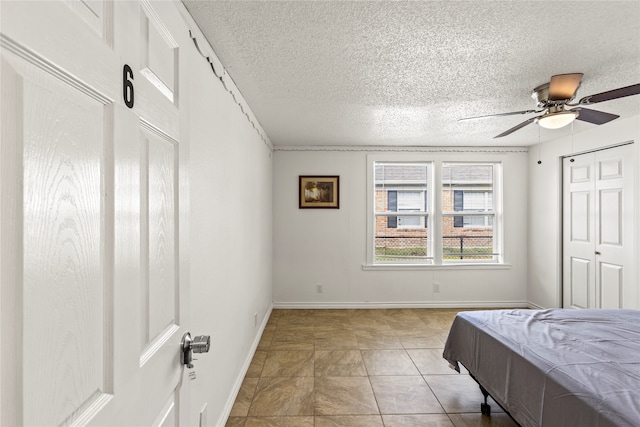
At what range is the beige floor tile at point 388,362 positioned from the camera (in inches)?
108

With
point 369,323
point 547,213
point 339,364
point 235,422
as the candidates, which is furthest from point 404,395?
point 547,213

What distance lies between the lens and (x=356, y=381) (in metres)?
2.58

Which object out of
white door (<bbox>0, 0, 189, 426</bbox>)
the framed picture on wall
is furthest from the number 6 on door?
the framed picture on wall

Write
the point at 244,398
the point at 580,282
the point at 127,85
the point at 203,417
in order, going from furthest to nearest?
the point at 580,282, the point at 244,398, the point at 203,417, the point at 127,85

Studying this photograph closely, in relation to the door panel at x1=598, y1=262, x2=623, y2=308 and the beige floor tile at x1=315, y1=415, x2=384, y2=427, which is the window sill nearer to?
the door panel at x1=598, y1=262, x2=623, y2=308

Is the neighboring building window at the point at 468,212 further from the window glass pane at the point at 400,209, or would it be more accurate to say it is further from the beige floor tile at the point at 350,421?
the beige floor tile at the point at 350,421

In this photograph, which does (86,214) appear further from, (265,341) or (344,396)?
(265,341)

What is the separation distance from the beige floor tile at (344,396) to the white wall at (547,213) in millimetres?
3186

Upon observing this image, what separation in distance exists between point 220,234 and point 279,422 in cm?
132

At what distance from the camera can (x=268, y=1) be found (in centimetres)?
144

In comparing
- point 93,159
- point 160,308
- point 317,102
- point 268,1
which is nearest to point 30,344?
point 93,159

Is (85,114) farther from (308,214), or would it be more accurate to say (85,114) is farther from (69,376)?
(308,214)

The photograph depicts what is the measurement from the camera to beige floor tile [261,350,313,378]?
8.87ft

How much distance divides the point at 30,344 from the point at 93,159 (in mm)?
301
